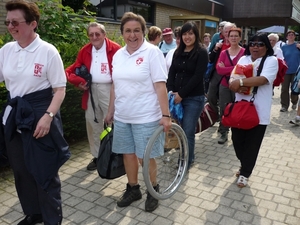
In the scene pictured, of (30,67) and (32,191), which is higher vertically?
(30,67)

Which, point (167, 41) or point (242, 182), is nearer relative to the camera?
point (242, 182)

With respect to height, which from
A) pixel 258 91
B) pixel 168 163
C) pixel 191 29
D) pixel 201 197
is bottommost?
pixel 201 197

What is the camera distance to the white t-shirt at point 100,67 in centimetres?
363

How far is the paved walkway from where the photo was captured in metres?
2.93

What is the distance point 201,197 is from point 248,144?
84 centimetres

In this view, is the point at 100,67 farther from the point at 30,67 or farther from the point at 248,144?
the point at 248,144

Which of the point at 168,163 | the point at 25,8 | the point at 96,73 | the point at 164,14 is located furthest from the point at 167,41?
the point at 164,14

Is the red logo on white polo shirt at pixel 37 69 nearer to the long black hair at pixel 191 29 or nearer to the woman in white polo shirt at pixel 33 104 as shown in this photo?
the woman in white polo shirt at pixel 33 104

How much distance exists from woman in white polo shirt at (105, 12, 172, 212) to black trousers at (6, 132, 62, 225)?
2.64ft

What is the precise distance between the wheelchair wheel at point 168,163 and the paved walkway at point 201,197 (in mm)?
163

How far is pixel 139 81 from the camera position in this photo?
2662 mm

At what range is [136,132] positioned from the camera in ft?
9.22

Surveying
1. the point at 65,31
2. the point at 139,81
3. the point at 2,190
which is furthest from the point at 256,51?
the point at 65,31

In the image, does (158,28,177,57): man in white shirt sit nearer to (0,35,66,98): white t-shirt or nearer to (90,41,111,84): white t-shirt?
(90,41,111,84): white t-shirt
